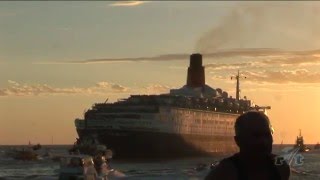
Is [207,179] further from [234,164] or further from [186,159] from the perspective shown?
[186,159]

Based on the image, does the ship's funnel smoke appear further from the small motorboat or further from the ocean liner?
the small motorboat

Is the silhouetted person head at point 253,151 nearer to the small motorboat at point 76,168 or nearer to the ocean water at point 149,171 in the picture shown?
the small motorboat at point 76,168

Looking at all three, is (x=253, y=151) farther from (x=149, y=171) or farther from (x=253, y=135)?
(x=149, y=171)

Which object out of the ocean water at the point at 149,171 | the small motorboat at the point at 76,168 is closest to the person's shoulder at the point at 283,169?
the small motorboat at the point at 76,168

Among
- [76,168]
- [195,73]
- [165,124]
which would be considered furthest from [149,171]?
[195,73]

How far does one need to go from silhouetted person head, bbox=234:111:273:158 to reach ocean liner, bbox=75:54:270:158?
262 ft

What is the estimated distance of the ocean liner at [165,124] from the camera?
293 feet

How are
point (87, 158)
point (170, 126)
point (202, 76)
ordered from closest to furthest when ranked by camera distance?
point (87, 158) → point (170, 126) → point (202, 76)

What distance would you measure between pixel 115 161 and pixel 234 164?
85.0m

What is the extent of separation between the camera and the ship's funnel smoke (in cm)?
11269

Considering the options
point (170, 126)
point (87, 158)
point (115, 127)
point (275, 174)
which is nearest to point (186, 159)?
point (170, 126)

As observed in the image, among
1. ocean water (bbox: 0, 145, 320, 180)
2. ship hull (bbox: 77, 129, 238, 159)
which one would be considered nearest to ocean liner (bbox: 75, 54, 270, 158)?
ship hull (bbox: 77, 129, 238, 159)

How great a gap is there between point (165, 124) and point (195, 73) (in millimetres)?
22033

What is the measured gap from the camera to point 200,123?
104 m
